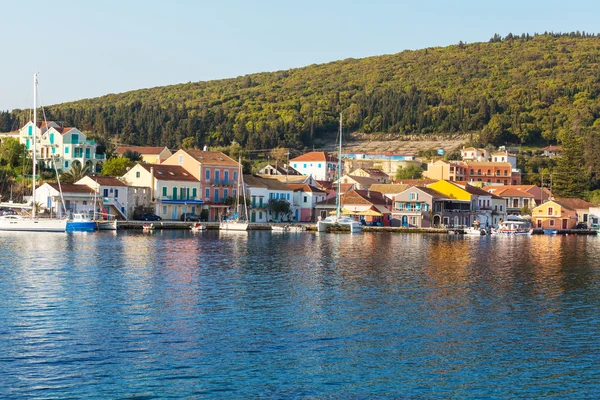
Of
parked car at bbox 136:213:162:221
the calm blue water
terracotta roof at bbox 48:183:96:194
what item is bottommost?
the calm blue water

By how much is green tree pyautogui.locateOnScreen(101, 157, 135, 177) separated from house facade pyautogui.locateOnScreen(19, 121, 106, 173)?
4972mm

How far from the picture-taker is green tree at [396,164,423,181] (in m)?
137

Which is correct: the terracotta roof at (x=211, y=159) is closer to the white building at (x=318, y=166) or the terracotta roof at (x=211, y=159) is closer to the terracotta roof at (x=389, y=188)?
the terracotta roof at (x=389, y=188)

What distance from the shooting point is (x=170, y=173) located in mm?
89438

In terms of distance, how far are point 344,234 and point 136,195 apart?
22.4 metres

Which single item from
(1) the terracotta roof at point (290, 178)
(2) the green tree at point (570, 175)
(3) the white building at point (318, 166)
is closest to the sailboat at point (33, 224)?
(1) the terracotta roof at point (290, 178)

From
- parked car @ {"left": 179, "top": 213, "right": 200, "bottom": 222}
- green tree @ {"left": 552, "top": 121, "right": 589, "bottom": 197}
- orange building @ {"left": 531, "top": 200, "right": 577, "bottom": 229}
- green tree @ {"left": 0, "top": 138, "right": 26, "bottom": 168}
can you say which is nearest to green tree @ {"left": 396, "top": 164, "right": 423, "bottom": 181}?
green tree @ {"left": 552, "top": 121, "right": 589, "bottom": 197}

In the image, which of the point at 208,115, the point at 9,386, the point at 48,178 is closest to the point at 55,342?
the point at 9,386

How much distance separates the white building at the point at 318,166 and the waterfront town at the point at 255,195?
1048 centimetres

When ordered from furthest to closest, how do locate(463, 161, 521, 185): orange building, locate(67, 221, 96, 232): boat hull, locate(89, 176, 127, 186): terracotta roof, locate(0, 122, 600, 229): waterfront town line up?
locate(463, 161, 521, 185): orange building, locate(0, 122, 600, 229): waterfront town, locate(89, 176, 127, 186): terracotta roof, locate(67, 221, 96, 232): boat hull

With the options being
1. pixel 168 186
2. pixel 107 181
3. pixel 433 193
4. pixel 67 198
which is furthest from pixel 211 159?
pixel 433 193

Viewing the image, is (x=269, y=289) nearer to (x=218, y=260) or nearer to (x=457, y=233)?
(x=218, y=260)

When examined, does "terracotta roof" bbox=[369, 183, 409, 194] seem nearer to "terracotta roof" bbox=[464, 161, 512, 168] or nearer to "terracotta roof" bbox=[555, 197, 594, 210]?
"terracotta roof" bbox=[555, 197, 594, 210]

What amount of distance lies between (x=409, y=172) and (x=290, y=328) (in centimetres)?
11307
